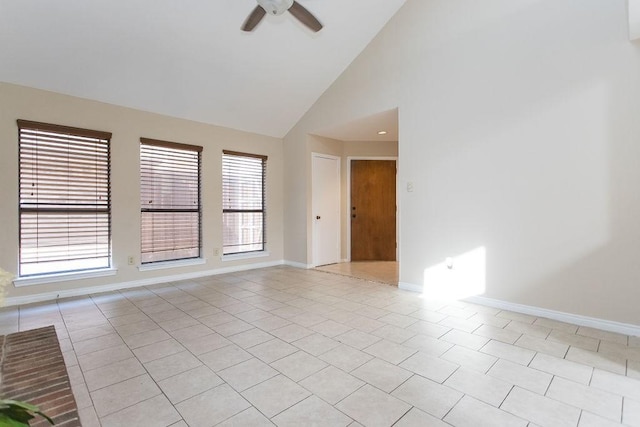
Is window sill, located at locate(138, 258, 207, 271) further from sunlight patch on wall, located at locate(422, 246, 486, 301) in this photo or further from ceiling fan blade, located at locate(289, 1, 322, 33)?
ceiling fan blade, located at locate(289, 1, 322, 33)

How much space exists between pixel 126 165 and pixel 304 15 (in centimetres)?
303

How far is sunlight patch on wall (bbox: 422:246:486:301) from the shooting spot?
354cm

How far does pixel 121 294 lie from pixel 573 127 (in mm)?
5310

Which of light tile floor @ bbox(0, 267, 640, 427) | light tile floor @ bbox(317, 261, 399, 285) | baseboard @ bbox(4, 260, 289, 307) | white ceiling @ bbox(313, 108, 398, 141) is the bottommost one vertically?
light tile floor @ bbox(0, 267, 640, 427)

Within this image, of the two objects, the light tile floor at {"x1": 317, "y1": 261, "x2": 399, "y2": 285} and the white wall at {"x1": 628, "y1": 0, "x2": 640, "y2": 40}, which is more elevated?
the white wall at {"x1": 628, "y1": 0, "x2": 640, "y2": 40}

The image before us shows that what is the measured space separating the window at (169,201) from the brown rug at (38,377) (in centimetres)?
249

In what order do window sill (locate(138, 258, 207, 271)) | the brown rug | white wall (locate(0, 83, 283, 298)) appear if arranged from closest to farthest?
1. the brown rug
2. white wall (locate(0, 83, 283, 298))
3. window sill (locate(138, 258, 207, 271))

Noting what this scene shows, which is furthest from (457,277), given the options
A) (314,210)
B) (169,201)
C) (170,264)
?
(169,201)

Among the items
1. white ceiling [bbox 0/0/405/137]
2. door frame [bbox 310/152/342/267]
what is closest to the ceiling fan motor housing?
white ceiling [bbox 0/0/405/137]

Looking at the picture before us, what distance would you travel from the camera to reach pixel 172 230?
4805 mm

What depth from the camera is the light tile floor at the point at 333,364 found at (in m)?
1.71

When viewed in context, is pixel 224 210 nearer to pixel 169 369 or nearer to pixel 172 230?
pixel 172 230

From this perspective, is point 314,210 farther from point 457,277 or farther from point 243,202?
point 457,277

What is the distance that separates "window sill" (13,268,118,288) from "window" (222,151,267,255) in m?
1.71
